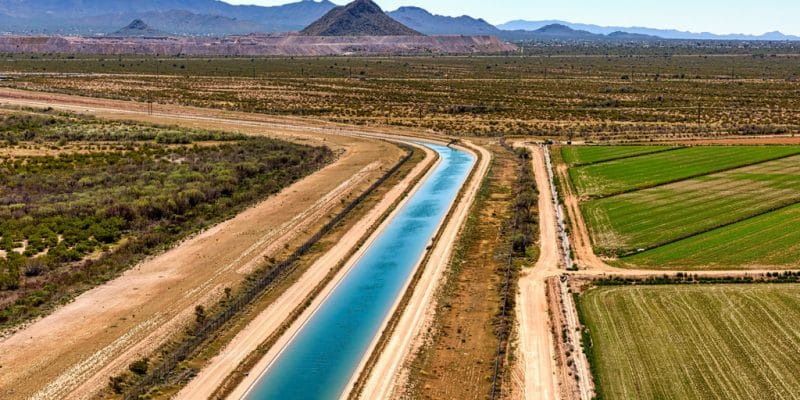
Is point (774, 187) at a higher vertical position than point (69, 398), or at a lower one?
higher

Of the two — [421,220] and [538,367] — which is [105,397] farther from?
[421,220]

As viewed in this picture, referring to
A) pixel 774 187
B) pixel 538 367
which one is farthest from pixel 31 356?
pixel 774 187

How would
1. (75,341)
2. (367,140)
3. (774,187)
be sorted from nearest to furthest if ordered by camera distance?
(75,341)
(774,187)
(367,140)

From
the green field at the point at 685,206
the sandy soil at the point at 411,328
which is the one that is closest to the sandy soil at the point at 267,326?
the sandy soil at the point at 411,328

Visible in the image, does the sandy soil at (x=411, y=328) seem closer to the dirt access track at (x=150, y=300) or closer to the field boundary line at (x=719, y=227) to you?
the dirt access track at (x=150, y=300)

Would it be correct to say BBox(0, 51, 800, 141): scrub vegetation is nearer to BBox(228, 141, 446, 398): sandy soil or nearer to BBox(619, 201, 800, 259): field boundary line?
BBox(619, 201, 800, 259): field boundary line

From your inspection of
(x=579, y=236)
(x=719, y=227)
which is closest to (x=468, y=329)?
(x=579, y=236)

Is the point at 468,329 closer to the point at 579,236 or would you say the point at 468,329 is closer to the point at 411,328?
the point at 411,328
